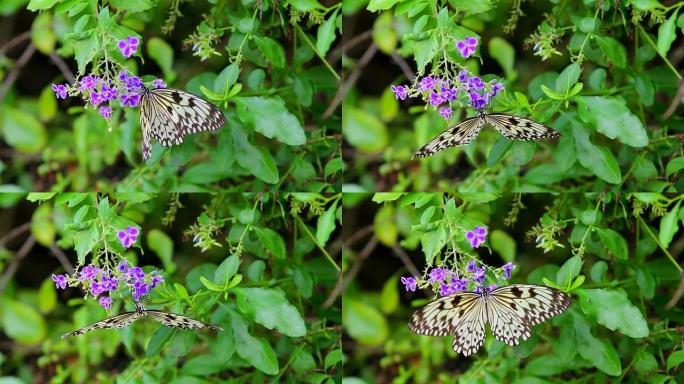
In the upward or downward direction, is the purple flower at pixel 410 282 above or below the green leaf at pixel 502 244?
above

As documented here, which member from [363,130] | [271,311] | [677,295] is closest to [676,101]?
[677,295]

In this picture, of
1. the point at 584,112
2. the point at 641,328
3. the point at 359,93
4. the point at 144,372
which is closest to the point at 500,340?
the point at 641,328

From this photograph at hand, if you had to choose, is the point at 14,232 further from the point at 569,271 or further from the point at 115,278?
the point at 569,271

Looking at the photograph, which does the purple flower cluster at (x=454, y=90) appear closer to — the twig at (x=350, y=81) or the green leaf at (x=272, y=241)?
the twig at (x=350, y=81)

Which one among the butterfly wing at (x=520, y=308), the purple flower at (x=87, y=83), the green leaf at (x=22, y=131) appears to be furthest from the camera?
the green leaf at (x=22, y=131)

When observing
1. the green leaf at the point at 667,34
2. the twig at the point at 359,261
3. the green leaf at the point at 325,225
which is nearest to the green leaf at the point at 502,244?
the twig at the point at 359,261

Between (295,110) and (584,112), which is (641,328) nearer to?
(584,112)
